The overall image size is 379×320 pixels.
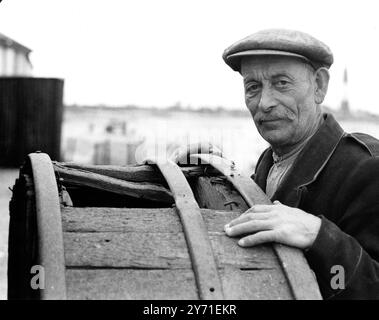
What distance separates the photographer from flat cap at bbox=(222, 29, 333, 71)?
7.97 ft

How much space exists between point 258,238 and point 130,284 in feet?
1.44

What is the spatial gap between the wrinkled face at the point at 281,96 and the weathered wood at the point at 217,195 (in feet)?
1.11

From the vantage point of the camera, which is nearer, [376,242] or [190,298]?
[190,298]

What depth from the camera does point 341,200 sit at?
7.23 feet

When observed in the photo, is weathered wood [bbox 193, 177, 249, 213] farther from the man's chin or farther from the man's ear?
the man's ear

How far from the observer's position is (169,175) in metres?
2.31

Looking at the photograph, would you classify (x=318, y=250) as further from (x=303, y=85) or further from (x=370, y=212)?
(x=303, y=85)

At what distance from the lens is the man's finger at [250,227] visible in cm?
184

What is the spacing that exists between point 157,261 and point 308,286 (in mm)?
451

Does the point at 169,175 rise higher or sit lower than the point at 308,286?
higher

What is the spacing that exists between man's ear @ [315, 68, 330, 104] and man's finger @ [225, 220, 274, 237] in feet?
3.19

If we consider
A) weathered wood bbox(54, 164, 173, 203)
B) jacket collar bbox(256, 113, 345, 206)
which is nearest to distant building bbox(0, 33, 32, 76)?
weathered wood bbox(54, 164, 173, 203)

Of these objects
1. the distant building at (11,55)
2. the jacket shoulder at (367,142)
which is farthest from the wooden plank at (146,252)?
the distant building at (11,55)
